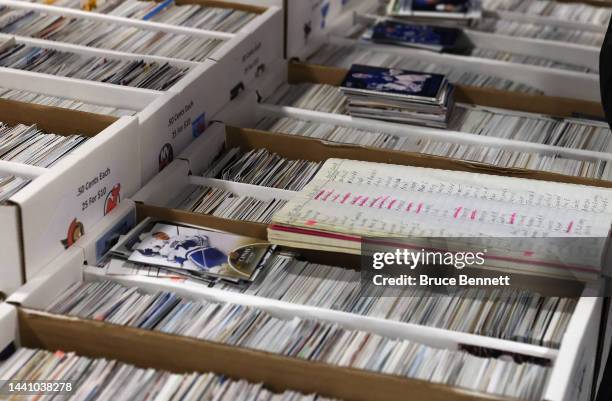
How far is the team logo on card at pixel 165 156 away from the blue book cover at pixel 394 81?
684 millimetres

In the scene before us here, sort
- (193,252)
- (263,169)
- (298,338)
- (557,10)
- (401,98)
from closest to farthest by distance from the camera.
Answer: (298,338) < (193,252) < (263,169) < (401,98) < (557,10)

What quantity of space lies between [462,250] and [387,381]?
0.48 m

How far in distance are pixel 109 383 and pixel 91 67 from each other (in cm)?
127

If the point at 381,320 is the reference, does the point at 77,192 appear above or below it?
above

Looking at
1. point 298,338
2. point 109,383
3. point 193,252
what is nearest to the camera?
point 109,383

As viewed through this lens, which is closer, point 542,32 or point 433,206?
point 433,206

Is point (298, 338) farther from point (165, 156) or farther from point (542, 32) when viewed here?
point (542, 32)

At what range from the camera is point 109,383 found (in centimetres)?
194

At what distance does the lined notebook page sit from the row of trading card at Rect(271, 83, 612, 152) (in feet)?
1.81

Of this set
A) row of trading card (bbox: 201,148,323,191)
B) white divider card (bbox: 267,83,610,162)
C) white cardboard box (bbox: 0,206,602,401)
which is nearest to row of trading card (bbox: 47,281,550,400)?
white cardboard box (bbox: 0,206,602,401)

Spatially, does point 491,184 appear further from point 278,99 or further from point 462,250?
point 278,99

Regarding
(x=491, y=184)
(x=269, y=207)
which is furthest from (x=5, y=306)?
(x=491, y=184)

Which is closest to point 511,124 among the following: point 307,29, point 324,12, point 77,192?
point 307,29

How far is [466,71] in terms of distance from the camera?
3570 mm
